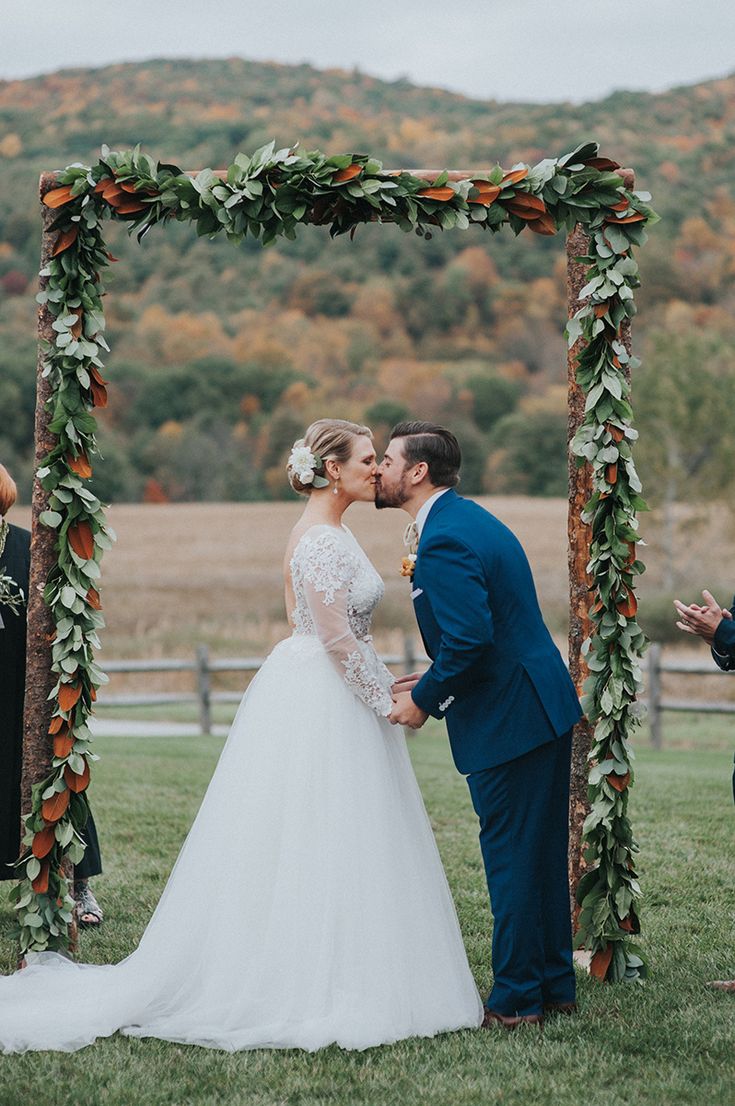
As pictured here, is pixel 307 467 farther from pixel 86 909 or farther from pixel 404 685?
pixel 86 909

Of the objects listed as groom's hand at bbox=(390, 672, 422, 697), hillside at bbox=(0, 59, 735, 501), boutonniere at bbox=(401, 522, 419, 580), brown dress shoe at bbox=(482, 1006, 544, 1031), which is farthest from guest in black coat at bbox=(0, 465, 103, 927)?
hillside at bbox=(0, 59, 735, 501)

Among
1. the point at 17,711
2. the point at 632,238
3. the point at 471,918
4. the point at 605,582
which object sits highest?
the point at 632,238

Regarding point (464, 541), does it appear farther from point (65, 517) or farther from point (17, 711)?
point (17, 711)

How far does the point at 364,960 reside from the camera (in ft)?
16.4

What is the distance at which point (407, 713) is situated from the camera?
A: 5.28 meters

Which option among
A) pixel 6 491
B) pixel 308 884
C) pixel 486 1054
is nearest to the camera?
pixel 486 1054

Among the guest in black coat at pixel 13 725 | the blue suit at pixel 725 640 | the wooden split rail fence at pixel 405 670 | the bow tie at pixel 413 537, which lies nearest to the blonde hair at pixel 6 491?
the guest in black coat at pixel 13 725

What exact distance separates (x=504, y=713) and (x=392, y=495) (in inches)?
38.6

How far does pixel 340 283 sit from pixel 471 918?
55.6 meters

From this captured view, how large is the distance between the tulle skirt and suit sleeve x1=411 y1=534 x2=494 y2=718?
531 millimetres

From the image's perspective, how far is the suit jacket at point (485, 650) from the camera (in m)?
5.01

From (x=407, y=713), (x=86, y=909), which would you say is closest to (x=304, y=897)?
(x=407, y=713)

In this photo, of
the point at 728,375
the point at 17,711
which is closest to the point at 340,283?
the point at 728,375

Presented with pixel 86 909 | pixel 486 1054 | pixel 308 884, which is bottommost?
pixel 86 909
